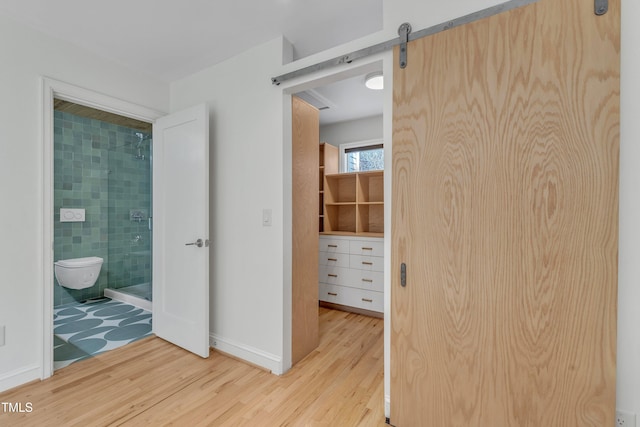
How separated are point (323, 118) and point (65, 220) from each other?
11.1 feet

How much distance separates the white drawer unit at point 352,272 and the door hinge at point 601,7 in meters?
2.31

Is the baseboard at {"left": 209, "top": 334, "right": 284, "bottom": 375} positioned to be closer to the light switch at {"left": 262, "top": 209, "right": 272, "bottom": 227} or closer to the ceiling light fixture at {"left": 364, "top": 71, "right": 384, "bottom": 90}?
the light switch at {"left": 262, "top": 209, "right": 272, "bottom": 227}

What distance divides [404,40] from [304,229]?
1.45 meters

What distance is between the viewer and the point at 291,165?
2.15 metres

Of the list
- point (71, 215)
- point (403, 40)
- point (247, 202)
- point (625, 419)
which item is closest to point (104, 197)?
point (71, 215)

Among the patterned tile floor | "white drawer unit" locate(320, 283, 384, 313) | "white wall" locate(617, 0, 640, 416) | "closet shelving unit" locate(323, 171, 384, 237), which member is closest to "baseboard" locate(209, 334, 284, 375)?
the patterned tile floor

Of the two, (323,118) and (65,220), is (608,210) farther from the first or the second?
(65,220)

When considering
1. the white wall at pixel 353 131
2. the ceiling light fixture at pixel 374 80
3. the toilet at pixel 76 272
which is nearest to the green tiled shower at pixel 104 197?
the toilet at pixel 76 272

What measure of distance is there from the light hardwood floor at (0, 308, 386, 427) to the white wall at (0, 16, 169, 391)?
0.86 feet

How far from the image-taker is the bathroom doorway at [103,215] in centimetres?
317

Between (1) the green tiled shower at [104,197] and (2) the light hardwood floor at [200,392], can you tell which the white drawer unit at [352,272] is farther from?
(1) the green tiled shower at [104,197]

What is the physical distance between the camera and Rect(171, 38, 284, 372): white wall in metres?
2.10

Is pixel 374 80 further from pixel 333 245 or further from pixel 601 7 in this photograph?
pixel 333 245

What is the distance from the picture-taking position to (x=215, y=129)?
2.44 m
